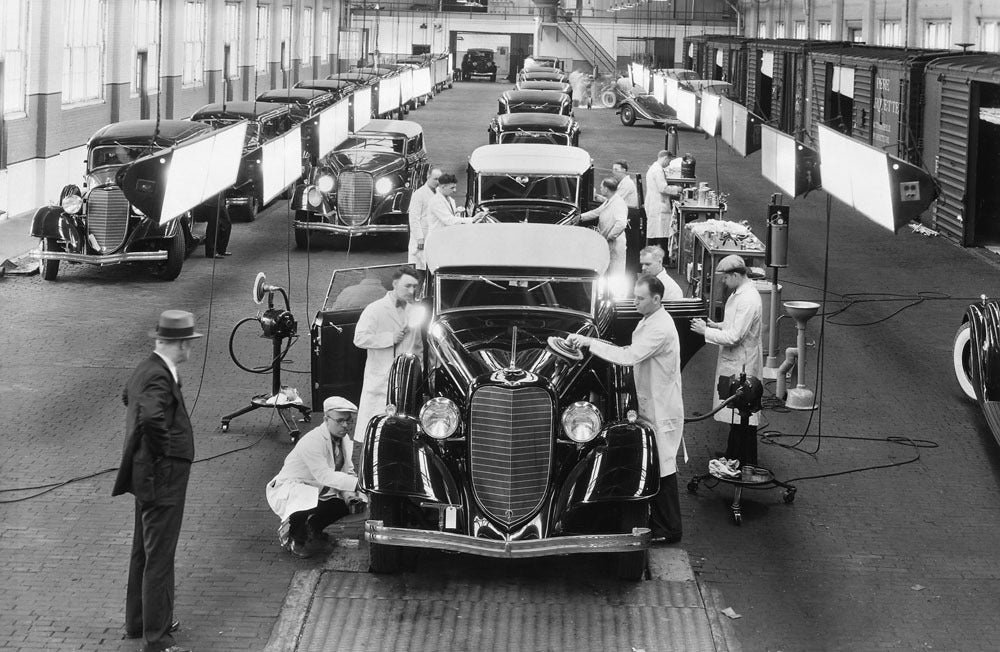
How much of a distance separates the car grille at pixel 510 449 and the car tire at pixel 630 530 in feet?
1.77

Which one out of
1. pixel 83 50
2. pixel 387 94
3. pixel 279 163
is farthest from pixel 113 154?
pixel 83 50

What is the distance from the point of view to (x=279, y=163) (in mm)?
13617

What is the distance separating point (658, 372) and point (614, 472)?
3.36 ft

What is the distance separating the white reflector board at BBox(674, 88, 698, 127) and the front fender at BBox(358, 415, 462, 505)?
13122mm

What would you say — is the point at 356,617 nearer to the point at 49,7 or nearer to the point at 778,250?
the point at 778,250

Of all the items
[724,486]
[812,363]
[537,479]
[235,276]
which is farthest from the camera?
[235,276]

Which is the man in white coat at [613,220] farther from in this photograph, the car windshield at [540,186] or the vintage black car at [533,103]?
the vintage black car at [533,103]

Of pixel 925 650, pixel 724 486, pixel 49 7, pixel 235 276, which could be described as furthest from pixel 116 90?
pixel 925 650

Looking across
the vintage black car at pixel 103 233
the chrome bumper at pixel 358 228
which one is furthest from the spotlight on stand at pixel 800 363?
the vintage black car at pixel 103 233

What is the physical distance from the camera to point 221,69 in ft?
129

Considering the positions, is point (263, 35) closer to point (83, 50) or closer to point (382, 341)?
point (83, 50)

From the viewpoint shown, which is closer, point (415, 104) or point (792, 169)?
point (792, 169)

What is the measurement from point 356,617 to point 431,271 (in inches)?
133

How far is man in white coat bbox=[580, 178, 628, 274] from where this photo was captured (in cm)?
1511
